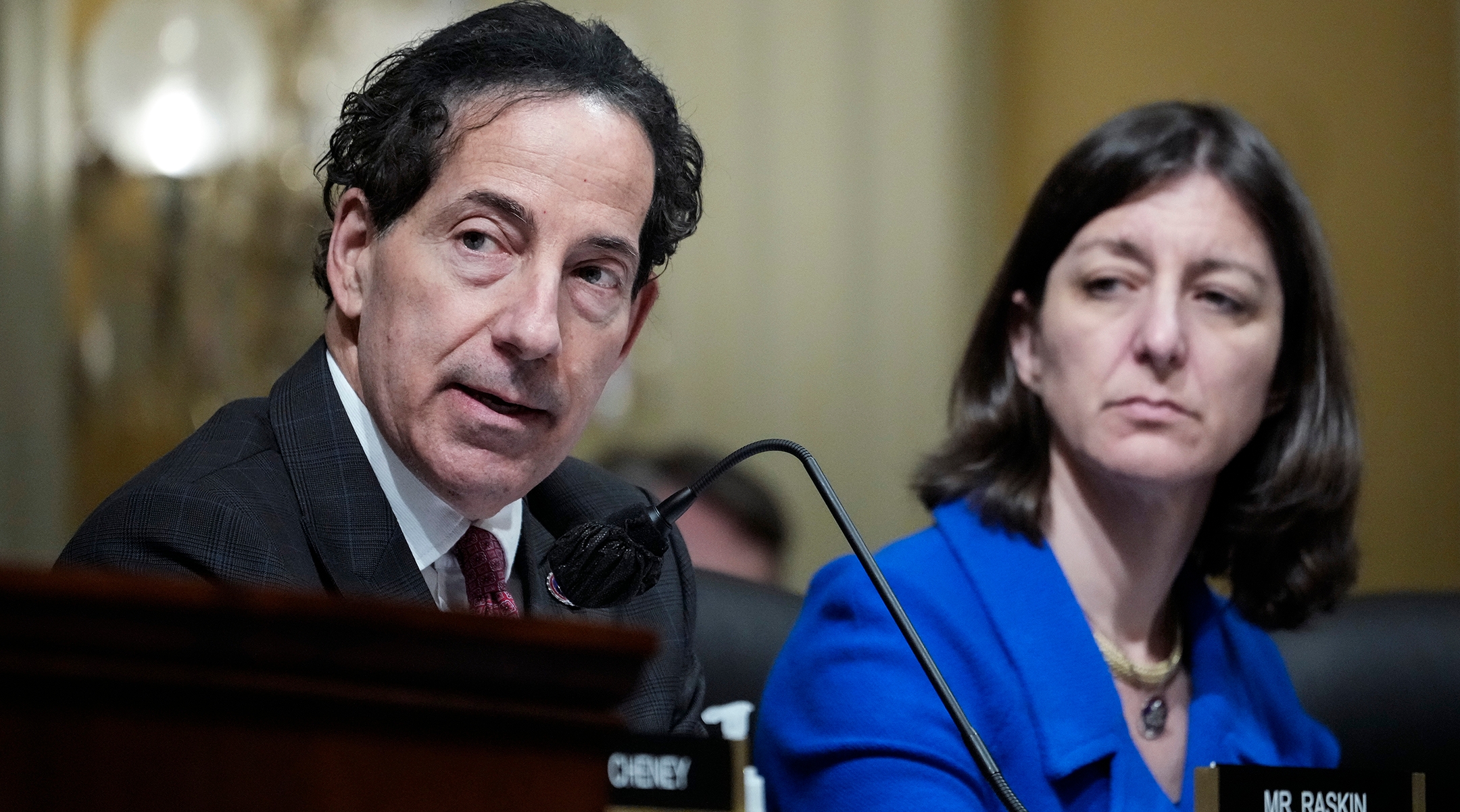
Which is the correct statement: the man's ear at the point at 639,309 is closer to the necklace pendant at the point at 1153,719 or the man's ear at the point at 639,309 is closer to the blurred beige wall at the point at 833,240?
the necklace pendant at the point at 1153,719

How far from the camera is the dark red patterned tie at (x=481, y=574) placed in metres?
1.38

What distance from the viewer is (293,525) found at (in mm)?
1277

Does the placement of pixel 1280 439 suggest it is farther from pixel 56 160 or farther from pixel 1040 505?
pixel 56 160

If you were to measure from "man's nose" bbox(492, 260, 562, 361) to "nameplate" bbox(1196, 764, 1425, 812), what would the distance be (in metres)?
0.69

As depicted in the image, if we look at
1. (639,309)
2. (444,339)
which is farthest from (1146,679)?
(444,339)

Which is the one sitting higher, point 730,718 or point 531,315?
point 531,315

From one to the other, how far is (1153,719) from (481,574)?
36.6 inches

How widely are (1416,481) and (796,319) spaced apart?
176 centimetres

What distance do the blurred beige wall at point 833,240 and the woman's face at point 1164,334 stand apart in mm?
2458

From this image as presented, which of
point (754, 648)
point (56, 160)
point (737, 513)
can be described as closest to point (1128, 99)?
point (737, 513)

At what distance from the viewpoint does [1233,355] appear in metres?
1.81

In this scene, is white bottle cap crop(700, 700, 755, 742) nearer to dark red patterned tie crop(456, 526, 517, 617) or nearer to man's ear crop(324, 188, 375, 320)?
dark red patterned tie crop(456, 526, 517, 617)

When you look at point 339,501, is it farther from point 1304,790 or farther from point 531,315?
point 1304,790

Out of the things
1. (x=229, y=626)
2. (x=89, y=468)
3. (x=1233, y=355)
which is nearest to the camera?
(x=229, y=626)
